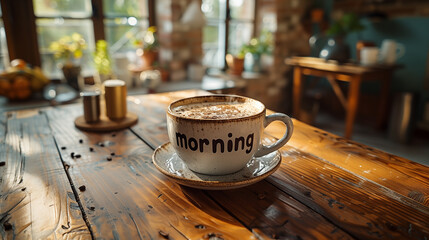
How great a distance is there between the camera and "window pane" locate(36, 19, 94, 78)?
2318 mm

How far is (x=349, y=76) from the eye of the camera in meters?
2.48

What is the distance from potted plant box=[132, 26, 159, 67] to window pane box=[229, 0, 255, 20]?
942 millimetres

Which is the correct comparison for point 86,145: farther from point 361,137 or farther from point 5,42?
point 361,137

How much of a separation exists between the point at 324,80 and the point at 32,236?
11.7ft

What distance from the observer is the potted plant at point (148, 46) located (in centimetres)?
258

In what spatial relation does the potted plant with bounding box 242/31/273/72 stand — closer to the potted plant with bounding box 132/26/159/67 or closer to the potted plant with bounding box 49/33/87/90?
the potted plant with bounding box 132/26/159/67

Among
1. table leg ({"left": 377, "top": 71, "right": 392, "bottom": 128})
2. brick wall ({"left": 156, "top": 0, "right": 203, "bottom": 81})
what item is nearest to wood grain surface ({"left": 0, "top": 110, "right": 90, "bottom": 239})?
brick wall ({"left": 156, "top": 0, "right": 203, "bottom": 81})

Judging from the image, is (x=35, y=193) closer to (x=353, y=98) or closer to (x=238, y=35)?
(x=353, y=98)

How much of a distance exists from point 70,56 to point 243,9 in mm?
1848

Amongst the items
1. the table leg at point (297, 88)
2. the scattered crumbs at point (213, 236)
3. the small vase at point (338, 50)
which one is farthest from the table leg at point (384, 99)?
the scattered crumbs at point (213, 236)

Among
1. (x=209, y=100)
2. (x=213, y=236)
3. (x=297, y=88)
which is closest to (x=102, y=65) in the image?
(x=209, y=100)

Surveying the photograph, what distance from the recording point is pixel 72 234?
1.50 ft

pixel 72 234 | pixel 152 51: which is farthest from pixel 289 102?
pixel 72 234

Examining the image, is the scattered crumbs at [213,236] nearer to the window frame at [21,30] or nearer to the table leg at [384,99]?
the window frame at [21,30]
